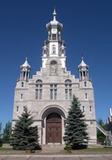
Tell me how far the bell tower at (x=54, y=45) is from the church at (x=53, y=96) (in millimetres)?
1011

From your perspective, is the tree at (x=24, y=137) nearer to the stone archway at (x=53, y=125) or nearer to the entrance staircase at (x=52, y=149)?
the entrance staircase at (x=52, y=149)

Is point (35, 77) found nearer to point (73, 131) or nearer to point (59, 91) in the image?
point (59, 91)

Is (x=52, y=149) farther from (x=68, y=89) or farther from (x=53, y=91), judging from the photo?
(x=68, y=89)

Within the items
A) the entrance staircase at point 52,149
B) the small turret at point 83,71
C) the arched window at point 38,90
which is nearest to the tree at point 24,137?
the entrance staircase at point 52,149

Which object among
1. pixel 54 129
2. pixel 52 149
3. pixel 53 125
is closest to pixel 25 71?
pixel 53 125

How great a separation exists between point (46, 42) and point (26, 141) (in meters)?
24.1

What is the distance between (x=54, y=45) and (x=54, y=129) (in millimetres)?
17281

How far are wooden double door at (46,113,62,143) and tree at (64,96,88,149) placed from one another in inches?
270

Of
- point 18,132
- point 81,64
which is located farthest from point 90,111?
point 18,132

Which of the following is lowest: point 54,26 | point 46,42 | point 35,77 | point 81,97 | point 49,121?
point 49,121

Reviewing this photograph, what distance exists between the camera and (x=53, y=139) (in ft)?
131

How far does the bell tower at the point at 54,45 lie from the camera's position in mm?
46441

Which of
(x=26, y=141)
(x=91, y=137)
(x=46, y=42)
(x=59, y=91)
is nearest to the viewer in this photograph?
(x=26, y=141)

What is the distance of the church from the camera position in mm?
40125
